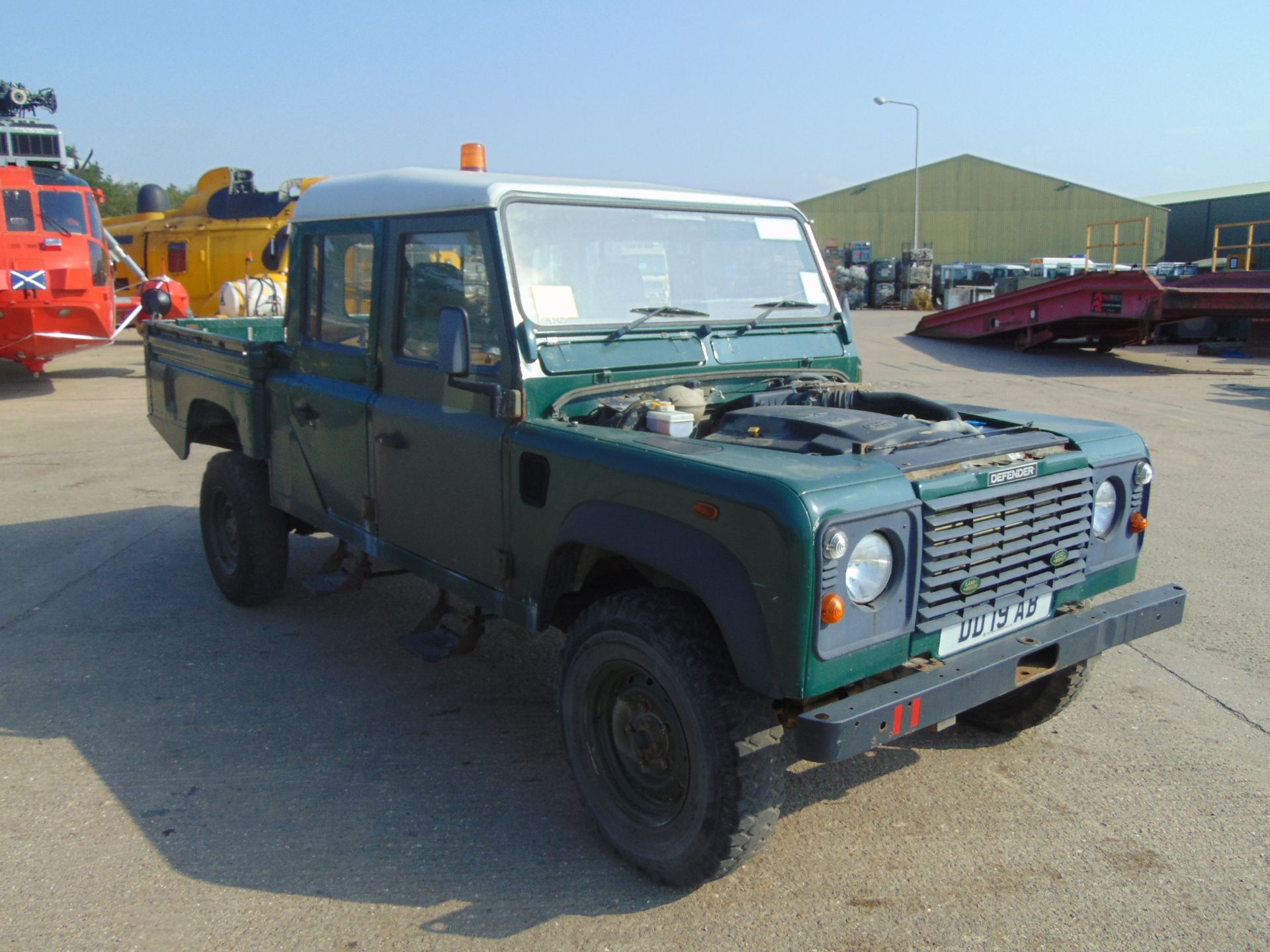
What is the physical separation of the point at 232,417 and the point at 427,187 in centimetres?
211

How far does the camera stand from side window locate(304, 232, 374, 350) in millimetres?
4379

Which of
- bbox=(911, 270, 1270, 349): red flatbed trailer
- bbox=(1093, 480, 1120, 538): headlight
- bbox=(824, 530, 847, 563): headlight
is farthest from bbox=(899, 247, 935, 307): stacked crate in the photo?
bbox=(824, 530, 847, 563): headlight

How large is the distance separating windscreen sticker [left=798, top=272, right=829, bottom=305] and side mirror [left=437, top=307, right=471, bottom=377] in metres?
1.77

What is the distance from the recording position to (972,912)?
10.1 ft

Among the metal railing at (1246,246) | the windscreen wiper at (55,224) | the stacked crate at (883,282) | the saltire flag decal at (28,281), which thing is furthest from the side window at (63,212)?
the stacked crate at (883,282)

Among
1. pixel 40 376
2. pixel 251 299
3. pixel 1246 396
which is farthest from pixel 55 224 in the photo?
pixel 1246 396

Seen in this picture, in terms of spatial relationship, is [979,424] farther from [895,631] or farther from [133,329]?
[133,329]

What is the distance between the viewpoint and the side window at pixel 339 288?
4379 millimetres

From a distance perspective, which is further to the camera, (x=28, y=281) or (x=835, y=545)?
(x=28, y=281)

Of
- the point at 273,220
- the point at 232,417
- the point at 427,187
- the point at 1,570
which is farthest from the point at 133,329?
the point at 427,187

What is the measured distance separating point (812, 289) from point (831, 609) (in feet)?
7.75

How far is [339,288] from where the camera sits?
4602 millimetres

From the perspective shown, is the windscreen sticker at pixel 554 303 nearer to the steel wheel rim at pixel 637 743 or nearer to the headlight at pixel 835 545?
the steel wheel rim at pixel 637 743

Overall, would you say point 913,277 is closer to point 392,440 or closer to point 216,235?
point 216,235
